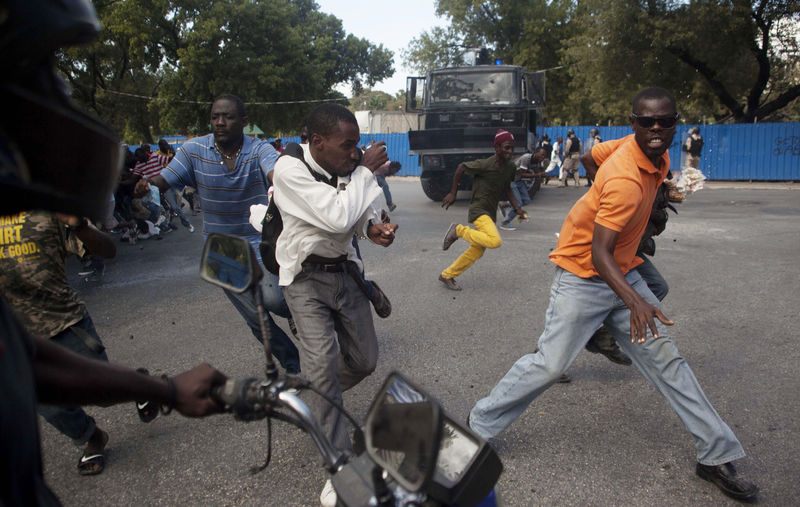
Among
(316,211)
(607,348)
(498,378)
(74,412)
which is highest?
(316,211)

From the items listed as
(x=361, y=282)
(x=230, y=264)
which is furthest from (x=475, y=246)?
(x=230, y=264)

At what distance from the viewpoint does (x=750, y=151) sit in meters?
19.9

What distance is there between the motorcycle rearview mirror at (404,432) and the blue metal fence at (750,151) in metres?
19.8

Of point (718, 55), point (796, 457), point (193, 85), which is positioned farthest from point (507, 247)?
point (193, 85)

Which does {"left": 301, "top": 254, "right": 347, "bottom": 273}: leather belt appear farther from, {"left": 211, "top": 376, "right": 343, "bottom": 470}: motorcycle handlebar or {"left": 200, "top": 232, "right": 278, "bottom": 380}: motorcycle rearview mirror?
{"left": 211, "top": 376, "right": 343, "bottom": 470}: motorcycle handlebar

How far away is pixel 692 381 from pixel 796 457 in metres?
0.84

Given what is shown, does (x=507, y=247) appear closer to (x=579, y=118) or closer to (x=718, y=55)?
(x=718, y=55)

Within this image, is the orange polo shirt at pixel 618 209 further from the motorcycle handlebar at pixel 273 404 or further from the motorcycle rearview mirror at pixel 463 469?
the motorcycle handlebar at pixel 273 404

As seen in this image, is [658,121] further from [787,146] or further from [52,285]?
[787,146]

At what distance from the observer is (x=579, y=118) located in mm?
35656

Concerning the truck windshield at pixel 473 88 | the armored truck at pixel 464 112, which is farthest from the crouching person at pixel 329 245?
the truck windshield at pixel 473 88

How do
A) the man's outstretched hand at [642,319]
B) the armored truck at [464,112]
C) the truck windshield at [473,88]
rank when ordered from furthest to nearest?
the truck windshield at [473,88] < the armored truck at [464,112] < the man's outstretched hand at [642,319]

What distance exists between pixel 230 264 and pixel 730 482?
2423mm

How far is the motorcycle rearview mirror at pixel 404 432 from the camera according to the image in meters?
1.00
